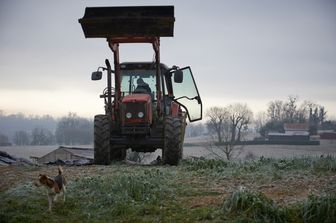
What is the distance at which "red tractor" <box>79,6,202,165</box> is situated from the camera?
30.7 feet

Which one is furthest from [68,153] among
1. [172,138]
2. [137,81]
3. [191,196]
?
[191,196]

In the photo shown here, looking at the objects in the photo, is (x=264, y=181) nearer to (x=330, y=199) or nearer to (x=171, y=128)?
(x=330, y=199)

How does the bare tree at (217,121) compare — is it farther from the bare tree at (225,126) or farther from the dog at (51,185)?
the dog at (51,185)

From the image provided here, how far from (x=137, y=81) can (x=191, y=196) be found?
6.13 meters

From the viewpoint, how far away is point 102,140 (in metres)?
10.1

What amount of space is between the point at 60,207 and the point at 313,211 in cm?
308

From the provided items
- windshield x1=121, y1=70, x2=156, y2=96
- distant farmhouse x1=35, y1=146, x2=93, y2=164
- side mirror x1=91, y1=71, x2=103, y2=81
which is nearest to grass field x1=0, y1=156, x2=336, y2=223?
side mirror x1=91, y1=71, x2=103, y2=81

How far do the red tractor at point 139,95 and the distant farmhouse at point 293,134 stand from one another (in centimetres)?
3684

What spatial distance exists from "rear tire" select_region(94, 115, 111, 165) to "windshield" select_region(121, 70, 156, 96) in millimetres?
1476

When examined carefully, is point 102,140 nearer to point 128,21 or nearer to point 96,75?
point 96,75

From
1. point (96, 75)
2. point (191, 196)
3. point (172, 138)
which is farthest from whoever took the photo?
point (96, 75)

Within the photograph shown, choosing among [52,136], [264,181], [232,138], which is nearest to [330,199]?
[264,181]

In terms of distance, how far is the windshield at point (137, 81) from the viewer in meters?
11.3

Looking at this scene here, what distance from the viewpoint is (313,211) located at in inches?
174
